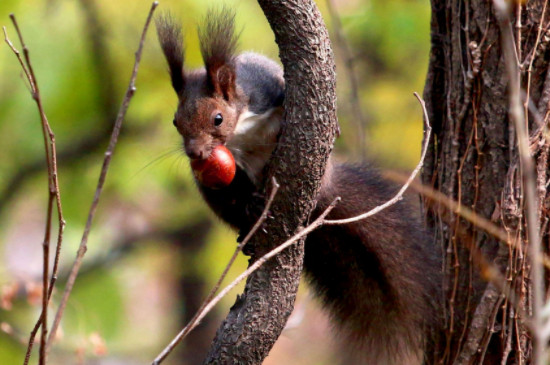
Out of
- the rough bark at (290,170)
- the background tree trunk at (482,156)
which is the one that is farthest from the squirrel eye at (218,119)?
the background tree trunk at (482,156)

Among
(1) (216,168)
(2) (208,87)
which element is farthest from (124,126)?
(1) (216,168)

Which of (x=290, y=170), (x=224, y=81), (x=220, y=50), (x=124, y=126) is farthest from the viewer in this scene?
(x=124, y=126)

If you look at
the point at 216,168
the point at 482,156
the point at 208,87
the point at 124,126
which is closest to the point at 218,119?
the point at 208,87

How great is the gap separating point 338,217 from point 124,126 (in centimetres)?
256

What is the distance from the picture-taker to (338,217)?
274cm

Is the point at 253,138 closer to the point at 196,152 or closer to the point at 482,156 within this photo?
the point at 196,152

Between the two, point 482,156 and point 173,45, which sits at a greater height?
point 173,45

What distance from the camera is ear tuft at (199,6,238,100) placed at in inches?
96.8

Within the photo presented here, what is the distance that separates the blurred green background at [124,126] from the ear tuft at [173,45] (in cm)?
135

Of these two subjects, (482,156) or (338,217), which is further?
(338,217)

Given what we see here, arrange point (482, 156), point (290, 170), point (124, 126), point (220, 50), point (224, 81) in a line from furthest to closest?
point (124, 126), point (224, 81), point (220, 50), point (482, 156), point (290, 170)

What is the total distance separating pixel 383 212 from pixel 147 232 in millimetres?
3225

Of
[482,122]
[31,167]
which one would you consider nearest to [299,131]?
[482,122]

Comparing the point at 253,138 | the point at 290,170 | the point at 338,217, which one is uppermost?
the point at 253,138
